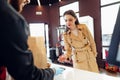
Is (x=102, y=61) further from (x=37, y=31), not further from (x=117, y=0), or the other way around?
(x=37, y=31)

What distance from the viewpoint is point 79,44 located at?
9.80 feet

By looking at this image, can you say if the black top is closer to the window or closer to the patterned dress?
the patterned dress

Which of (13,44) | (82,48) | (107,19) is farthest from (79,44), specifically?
(107,19)

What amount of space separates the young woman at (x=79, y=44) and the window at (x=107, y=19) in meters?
3.82

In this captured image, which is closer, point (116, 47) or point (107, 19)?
point (116, 47)

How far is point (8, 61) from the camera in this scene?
0.77 m

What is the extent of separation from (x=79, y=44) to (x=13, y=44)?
7.46 feet

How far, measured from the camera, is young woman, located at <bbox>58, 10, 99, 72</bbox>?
2.99 metres

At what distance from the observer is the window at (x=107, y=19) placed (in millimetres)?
6672

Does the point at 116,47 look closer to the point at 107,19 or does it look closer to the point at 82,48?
the point at 82,48

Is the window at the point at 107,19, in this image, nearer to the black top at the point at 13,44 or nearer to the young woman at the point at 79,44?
the young woman at the point at 79,44

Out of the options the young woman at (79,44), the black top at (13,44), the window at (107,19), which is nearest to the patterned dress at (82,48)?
the young woman at (79,44)

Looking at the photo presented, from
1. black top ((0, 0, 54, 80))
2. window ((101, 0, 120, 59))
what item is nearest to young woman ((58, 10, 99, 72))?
black top ((0, 0, 54, 80))

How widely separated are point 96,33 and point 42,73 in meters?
6.63
